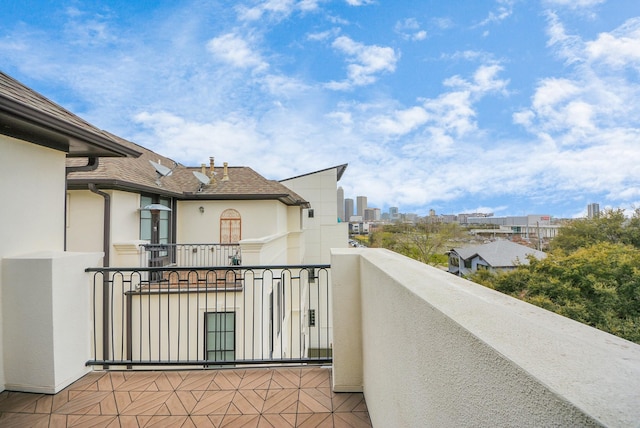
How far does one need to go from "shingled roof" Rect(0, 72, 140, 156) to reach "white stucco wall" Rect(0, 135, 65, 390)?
0.11m

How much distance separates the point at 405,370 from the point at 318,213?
18188 millimetres

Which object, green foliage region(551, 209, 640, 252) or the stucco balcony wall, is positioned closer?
the stucco balcony wall

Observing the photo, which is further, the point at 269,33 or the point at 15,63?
the point at 269,33

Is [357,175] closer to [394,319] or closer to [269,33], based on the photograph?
[269,33]

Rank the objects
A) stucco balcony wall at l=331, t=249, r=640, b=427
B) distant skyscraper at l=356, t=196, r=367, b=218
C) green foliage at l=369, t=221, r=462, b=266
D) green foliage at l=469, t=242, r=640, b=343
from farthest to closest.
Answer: distant skyscraper at l=356, t=196, r=367, b=218
green foliage at l=369, t=221, r=462, b=266
green foliage at l=469, t=242, r=640, b=343
stucco balcony wall at l=331, t=249, r=640, b=427

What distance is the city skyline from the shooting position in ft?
23.0

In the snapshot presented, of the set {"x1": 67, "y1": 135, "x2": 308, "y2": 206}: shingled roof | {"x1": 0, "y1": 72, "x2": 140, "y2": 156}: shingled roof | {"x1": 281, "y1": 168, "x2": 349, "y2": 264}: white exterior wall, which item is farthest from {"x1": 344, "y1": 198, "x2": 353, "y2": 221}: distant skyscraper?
{"x1": 0, "y1": 72, "x2": 140, "y2": 156}: shingled roof

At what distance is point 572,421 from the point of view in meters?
0.48

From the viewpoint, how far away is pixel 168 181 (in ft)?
33.6

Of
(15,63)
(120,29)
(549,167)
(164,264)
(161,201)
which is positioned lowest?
(164,264)

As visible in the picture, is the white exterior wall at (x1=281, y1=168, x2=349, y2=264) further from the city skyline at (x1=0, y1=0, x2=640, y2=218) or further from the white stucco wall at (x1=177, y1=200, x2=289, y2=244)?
the white stucco wall at (x1=177, y1=200, x2=289, y2=244)

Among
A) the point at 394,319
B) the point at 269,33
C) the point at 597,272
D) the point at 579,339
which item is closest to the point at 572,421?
the point at 579,339

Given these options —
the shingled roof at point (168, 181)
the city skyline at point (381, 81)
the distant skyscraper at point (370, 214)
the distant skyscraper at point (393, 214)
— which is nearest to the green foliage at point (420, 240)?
the distant skyscraper at point (393, 214)

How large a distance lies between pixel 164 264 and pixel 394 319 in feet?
29.5
